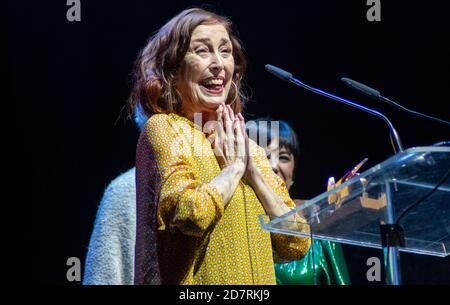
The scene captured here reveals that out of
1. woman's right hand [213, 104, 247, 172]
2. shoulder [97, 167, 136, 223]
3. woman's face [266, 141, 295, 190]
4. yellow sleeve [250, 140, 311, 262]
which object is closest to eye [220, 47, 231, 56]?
woman's right hand [213, 104, 247, 172]

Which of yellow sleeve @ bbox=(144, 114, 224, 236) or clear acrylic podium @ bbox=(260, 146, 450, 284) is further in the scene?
yellow sleeve @ bbox=(144, 114, 224, 236)

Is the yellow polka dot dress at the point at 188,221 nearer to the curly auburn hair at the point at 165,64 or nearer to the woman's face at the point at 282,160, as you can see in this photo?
the curly auburn hair at the point at 165,64

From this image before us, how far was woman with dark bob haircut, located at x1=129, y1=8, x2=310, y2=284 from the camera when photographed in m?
1.78

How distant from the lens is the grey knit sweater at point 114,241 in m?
2.73

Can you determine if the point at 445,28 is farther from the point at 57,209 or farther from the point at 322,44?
the point at 57,209

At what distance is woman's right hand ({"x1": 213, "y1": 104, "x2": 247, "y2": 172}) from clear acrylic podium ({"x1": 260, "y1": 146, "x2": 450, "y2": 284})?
0.81 feet

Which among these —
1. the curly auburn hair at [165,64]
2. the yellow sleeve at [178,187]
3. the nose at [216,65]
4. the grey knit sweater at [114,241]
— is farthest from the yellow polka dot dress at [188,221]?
the grey knit sweater at [114,241]

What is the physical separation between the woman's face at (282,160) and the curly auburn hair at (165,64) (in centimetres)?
131

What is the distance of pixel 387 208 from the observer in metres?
1.69

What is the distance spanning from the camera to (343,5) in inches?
152

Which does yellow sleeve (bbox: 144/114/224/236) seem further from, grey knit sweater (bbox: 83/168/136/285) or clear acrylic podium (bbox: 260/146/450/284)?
grey knit sweater (bbox: 83/168/136/285)

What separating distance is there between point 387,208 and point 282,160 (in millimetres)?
1783

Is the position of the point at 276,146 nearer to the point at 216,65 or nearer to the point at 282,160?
the point at 282,160

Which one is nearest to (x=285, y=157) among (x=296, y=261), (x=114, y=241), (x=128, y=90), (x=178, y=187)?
(x=296, y=261)
